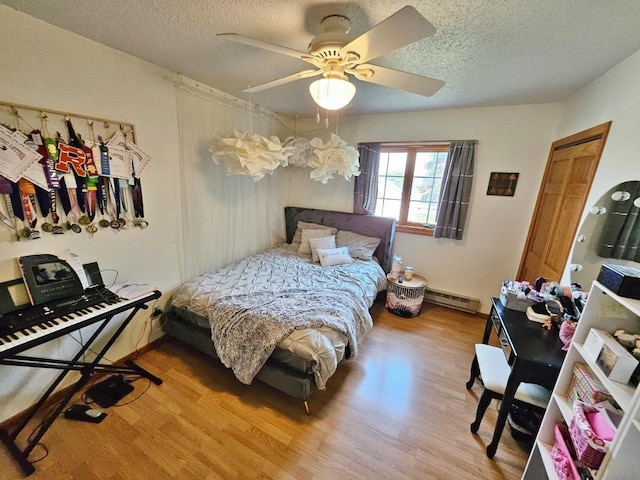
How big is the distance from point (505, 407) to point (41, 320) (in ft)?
8.55

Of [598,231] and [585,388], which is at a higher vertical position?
[598,231]

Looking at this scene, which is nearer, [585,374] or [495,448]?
[585,374]

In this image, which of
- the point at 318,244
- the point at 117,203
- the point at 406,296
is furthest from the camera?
the point at 318,244

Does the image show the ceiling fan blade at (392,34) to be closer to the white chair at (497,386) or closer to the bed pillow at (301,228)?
the white chair at (497,386)

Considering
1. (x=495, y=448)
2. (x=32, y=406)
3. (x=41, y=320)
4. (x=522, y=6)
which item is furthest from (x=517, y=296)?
(x=32, y=406)

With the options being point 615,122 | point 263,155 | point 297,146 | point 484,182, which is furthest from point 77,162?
point 484,182

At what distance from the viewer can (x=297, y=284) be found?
93.4 inches

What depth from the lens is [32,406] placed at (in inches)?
64.4

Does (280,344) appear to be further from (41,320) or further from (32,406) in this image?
(32,406)

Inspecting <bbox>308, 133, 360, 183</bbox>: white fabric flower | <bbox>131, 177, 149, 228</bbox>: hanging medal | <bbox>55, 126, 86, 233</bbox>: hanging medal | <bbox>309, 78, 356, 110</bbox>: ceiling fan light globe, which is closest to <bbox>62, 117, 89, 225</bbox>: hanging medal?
<bbox>55, 126, 86, 233</bbox>: hanging medal

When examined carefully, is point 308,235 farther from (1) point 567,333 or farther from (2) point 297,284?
(1) point 567,333

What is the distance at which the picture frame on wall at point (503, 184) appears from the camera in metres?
2.74

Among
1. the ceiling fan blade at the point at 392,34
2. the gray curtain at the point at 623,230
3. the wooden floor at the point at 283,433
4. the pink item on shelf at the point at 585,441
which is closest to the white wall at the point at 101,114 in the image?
the wooden floor at the point at 283,433

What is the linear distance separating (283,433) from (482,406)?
126cm
